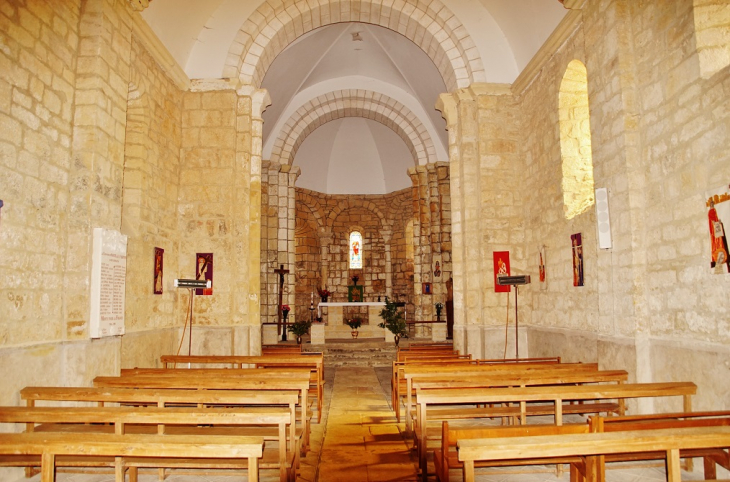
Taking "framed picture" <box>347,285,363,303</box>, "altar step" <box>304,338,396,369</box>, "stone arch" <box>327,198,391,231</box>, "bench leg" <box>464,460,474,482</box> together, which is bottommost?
"altar step" <box>304,338,396,369</box>

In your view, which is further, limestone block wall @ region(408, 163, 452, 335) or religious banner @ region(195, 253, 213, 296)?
limestone block wall @ region(408, 163, 452, 335)

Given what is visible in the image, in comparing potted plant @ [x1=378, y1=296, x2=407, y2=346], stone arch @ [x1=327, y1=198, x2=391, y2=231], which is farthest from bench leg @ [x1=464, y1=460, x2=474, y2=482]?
stone arch @ [x1=327, y1=198, x2=391, y2=231]

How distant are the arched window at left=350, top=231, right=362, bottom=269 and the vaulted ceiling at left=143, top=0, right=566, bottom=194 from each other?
1.80m

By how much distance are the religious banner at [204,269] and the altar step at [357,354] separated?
13.4 feet

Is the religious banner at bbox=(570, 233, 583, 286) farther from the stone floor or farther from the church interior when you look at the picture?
the stone floor

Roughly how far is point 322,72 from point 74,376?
11337 mm

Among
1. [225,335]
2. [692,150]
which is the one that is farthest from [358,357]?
[692,150]

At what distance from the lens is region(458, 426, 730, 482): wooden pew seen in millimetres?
2471

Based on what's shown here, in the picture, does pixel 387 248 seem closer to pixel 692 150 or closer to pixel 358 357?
pixel 358 357

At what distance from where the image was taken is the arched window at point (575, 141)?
768 cm

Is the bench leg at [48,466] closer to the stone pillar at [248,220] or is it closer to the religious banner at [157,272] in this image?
the religious banner at [157,272]

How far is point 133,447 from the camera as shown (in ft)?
8.57

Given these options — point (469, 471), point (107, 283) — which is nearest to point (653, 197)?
point (469, 471)

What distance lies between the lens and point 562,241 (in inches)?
309
